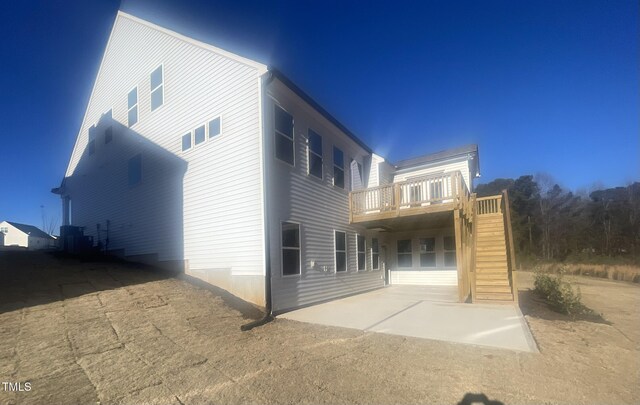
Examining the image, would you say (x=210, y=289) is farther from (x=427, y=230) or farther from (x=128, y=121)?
(x=427, y=230)

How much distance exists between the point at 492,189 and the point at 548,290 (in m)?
40.8

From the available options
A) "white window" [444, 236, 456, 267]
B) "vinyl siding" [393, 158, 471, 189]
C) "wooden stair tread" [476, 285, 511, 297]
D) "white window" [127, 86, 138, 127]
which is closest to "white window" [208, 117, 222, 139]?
"white window" [127, 86, 138, 127]

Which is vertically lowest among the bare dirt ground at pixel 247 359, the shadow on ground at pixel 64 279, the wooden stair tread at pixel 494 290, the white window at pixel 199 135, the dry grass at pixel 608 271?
the dry grass at pixel 608 271

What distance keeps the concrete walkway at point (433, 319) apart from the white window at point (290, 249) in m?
1.17

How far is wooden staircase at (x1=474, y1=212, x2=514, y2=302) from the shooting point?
10133 mm

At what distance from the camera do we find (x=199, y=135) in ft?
32.4

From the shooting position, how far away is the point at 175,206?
34.1 ft

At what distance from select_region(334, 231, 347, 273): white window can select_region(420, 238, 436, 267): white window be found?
5.70 meters

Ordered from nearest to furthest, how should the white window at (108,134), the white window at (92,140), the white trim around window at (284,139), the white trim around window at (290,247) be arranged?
the white trim around window at (290,247), the white trim around window at (284,139), the white window at (108,134), the white window at (92,140)

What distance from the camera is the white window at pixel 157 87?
11.3 metres

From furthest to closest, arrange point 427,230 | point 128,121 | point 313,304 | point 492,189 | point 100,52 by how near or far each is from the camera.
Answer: point 492,189
point 427,230
point 100,52
point 128,121
point 313,304

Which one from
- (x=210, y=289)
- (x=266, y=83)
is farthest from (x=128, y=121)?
(x=210, y=289)

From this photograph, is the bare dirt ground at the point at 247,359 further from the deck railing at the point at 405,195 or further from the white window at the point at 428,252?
the white window at the point at 428,252

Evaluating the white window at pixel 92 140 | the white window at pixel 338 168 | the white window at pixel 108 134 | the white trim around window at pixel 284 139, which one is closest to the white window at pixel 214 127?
the white trim around window at pixel 284 139
